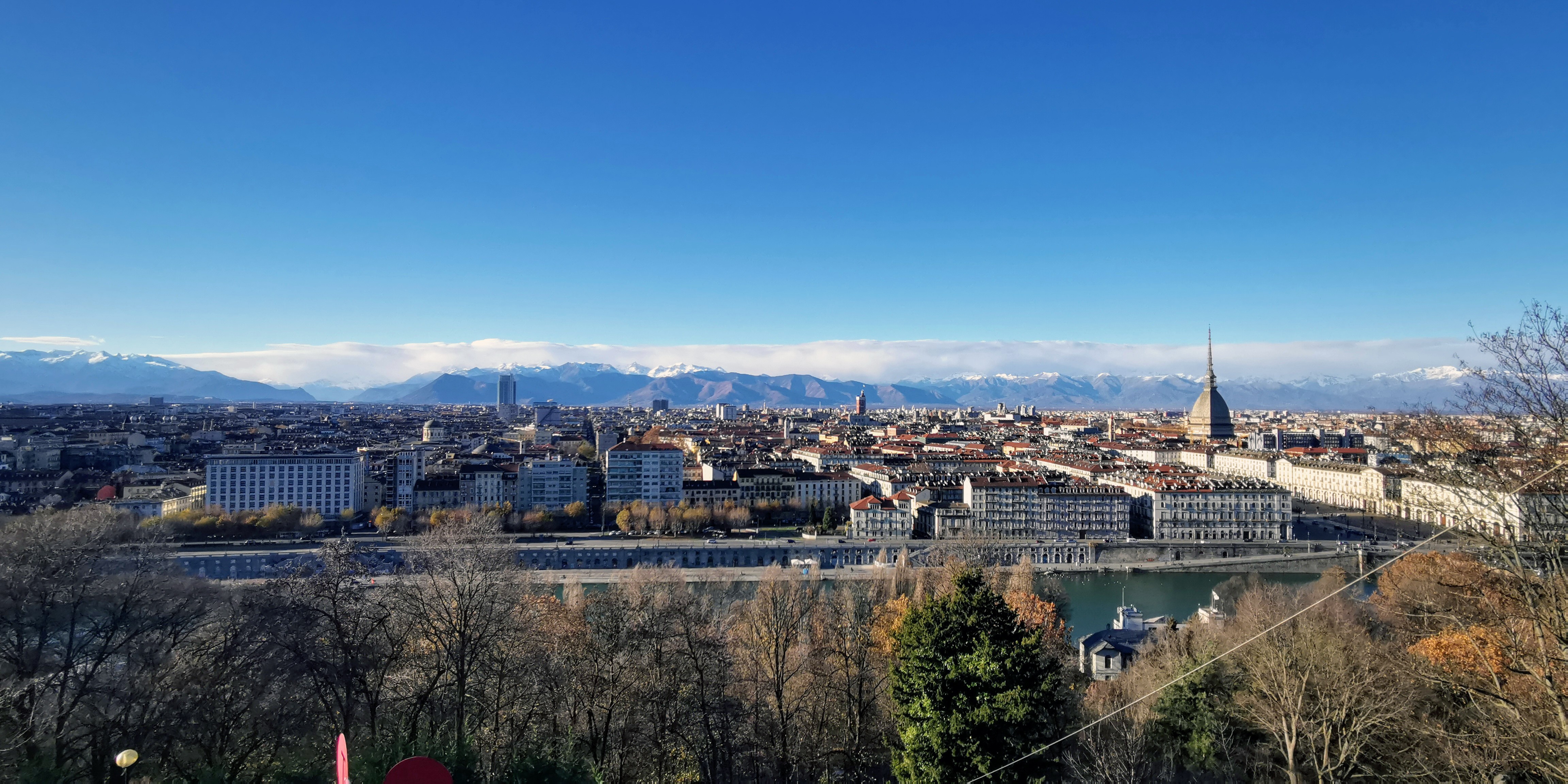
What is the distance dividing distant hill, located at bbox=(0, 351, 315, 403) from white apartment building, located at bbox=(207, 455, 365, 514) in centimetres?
13406

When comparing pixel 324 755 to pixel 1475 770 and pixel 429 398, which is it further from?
pixel 429 398

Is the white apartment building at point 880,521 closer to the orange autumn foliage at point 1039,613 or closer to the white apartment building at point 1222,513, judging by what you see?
the white apartment building at point 1222,513

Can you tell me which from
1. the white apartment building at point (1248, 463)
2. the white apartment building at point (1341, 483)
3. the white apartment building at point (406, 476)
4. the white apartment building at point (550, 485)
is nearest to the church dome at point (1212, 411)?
the white apartment building at point (1248, 463)

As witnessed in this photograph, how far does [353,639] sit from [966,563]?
34.3ft

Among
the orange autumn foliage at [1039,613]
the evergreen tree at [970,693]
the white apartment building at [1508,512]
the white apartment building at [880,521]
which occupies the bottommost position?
the white apartment building at [880,521]

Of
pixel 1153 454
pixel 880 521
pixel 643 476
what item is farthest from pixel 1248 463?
pixel 643 476

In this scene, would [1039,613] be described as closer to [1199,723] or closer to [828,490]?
[1199,723]

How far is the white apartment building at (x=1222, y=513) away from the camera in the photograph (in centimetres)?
2684

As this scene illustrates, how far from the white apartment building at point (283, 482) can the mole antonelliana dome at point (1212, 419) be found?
176 feet

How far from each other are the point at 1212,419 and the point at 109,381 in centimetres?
21233

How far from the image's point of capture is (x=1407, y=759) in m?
6.66

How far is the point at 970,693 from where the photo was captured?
6.21 m

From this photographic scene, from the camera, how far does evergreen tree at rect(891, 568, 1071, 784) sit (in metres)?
6.03

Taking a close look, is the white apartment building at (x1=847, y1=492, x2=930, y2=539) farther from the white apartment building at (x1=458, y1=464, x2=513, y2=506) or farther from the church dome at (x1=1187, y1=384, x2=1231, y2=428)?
the church dome at (x1=1187, y1=384, x2=1231, y2=428)
